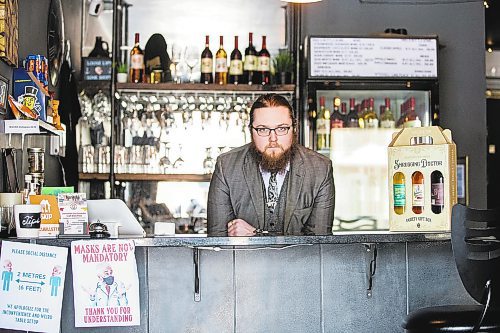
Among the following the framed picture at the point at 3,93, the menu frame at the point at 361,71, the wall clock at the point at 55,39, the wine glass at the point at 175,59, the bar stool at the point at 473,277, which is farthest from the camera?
the wine glass at the point at 175,59

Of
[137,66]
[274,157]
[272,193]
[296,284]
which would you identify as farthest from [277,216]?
[137,66]

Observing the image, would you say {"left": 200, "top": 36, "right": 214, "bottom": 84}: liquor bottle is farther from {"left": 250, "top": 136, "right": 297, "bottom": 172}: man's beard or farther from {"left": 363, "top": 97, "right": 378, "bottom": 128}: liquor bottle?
{"left": 250, "top": 136, "right": 297, "bottom": 172}: man's beard

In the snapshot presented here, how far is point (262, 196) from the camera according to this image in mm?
3861

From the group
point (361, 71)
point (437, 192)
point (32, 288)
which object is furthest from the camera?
point (361, 71)

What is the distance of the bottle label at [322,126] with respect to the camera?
206 inches

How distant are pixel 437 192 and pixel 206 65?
2.40 metres

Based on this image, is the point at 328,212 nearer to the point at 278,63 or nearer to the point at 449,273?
the point at 449,273

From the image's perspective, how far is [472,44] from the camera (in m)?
5.65

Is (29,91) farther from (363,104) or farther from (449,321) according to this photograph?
(363,104)

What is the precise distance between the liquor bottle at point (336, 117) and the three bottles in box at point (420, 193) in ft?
6.41

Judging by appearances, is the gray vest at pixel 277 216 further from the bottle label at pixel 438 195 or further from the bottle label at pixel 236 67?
the bottle label at pixel 236 67

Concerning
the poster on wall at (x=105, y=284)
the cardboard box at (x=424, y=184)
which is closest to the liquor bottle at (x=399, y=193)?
the cardboard box at (x=424, y=184)

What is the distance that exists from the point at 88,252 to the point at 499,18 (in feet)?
17.7

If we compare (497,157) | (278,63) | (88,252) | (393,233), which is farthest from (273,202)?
(497,157)
